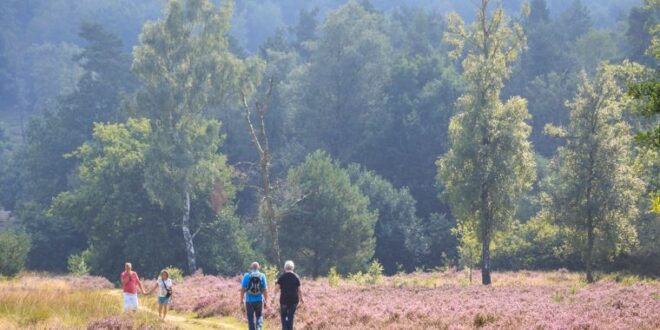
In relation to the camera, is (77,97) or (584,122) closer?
(584,122)

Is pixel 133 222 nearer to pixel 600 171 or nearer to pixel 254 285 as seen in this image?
pixel 600 171

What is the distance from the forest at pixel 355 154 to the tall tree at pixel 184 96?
0.15 metres

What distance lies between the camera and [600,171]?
39.2 metres

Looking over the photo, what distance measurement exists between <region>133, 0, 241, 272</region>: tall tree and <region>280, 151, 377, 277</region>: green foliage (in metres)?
6.22

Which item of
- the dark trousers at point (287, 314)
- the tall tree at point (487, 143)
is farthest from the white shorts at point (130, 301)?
the tall tree at point (487, 143)

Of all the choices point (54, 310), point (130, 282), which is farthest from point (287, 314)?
point (54, 310)

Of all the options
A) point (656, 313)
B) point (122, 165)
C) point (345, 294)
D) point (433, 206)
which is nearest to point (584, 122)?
point (345, 294)

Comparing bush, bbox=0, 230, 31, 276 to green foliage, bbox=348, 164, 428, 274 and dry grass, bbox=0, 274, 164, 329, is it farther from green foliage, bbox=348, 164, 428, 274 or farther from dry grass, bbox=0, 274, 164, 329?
green foliage, bbox=348, 164, 428, 274

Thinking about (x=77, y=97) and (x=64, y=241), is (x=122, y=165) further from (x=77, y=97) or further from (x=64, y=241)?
(x=77, y=97)

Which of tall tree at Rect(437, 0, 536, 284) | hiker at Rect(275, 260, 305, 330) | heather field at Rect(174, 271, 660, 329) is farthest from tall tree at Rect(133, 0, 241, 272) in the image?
hiker at Rect(275, 260, 305, 330)

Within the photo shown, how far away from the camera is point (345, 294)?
101 ft

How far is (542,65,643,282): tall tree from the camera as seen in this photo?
38.9m

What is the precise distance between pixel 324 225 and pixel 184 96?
555 inches

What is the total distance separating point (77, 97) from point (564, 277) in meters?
62.2
